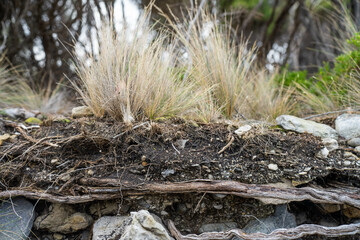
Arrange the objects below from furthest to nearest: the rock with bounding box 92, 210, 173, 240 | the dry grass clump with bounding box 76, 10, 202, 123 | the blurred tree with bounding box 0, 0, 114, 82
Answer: the blurred tree with bounding box 0, 0, 114, 82
the dry grass clump with bounding box 76, 10, 202, 123
the rock with bounding box 92, 210, 173, 240

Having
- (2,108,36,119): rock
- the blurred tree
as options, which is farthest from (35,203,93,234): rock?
the blurred tree

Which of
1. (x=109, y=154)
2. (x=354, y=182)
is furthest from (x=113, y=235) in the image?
(x=354, y=182)

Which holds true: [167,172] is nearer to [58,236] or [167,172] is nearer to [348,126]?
[58,236]

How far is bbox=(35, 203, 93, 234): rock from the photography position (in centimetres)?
164

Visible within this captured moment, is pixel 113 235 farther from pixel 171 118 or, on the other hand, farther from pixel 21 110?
pixel 21 110

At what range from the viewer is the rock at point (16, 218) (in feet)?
5.13

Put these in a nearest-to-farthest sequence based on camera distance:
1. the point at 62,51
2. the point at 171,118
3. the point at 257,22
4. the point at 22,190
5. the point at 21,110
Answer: the point at 22,190, the point at 171,118, the point at 21,110, the point at 62,51, the point at 257,22

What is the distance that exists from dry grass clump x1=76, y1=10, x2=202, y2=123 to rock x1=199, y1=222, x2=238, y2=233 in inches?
31.6

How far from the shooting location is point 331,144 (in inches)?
75.8

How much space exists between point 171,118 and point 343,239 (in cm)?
130

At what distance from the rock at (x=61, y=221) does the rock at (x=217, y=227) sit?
666mm

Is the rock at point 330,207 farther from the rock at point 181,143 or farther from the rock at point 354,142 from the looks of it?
the rock at point 181,143

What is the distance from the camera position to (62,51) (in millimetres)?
4461

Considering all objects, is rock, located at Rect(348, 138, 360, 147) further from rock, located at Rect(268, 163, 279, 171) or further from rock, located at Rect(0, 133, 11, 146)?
rock, located at Rect(0, 133, 11, 146)
